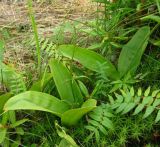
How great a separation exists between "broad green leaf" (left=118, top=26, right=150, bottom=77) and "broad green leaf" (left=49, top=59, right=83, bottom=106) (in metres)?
0.21

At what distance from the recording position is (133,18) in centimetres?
173

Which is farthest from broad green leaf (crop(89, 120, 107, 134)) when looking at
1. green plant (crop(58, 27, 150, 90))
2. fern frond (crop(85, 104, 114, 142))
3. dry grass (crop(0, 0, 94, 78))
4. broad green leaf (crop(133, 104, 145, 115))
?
dry grass (crop(0, 0, 94, 78))

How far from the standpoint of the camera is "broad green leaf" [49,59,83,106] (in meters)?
1.57

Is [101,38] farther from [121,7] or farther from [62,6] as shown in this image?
[62,6]

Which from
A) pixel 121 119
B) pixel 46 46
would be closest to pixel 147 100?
pixel 121 119

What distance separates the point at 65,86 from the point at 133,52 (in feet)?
1.06

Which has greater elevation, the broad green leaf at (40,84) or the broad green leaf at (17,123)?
the broad green leaf at (40,84)

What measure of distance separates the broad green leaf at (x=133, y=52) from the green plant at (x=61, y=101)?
0.74 ft

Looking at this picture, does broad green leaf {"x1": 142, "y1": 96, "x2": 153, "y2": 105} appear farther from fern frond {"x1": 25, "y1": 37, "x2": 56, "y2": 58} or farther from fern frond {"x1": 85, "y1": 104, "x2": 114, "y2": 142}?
fern frond {"x1": 25, "y1": 37, "x2": 56, "y2": 58}

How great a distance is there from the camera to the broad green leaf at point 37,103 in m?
1.44

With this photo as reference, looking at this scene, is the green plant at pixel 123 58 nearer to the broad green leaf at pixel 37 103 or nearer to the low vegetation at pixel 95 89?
the low vegetation at pixel 95 89

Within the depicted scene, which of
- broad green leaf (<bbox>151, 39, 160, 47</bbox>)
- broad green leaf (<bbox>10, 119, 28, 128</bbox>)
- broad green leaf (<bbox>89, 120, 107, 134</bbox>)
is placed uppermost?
broad green leaf (<bbox>151, 39, 160, 47</bbox>)

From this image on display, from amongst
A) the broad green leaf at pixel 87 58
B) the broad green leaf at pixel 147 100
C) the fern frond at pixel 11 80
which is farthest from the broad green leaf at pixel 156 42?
the fern frond at pixel 11 80

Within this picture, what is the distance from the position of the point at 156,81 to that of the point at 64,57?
0.41 meters
